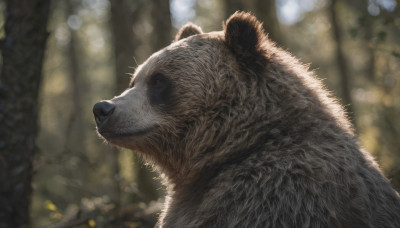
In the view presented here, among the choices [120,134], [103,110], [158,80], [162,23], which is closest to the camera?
[103,110]

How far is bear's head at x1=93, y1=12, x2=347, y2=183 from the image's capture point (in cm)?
330

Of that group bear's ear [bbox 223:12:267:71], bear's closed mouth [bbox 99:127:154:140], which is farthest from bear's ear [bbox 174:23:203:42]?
bear's closed mouth [bbox 99:127:154:140]

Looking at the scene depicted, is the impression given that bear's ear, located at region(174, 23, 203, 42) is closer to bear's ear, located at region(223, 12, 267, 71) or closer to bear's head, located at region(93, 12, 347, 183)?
bear's head, located at region(93, 12, 347, 183)

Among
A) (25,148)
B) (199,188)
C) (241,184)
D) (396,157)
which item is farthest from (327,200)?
(396,157)

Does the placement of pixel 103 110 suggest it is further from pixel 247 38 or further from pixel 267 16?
pixel 267 16

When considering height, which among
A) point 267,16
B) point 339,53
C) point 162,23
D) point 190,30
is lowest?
point 339,53

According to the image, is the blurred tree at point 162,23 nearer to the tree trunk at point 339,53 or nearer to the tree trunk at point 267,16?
the tree trunk at point 267,16

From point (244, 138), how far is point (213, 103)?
1.51 ft

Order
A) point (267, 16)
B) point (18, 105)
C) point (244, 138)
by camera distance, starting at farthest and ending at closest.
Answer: point (267, 16) < point (18, 105) < point (244, 138)

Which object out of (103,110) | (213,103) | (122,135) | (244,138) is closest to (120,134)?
(122,135)

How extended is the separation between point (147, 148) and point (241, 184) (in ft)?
3.60

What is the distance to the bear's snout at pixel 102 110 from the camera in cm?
342

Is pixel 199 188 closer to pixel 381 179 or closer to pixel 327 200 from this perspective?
pixel 327 200

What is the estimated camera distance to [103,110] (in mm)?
3445
